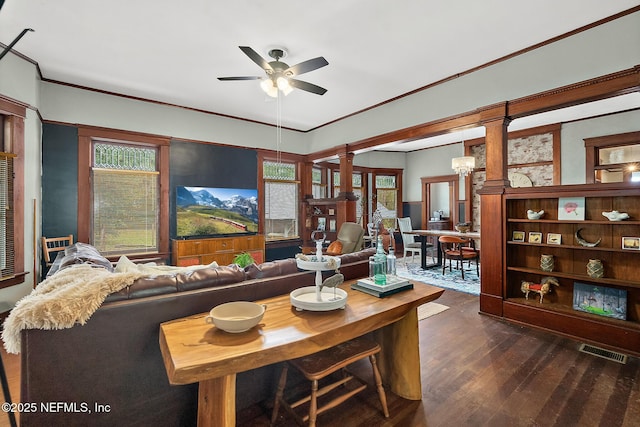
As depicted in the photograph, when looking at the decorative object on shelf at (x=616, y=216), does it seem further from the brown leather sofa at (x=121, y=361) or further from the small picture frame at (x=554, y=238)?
the brown leather sofa at (x=121, y=361)

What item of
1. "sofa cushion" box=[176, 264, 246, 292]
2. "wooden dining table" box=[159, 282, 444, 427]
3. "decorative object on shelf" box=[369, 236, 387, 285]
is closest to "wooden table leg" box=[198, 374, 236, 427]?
"wooden dining table" box=[159, 282, 444, 427]

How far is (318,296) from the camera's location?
5.60ft

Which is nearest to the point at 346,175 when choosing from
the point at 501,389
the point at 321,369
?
the point at 501,389

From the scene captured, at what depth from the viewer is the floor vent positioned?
8.30 ft

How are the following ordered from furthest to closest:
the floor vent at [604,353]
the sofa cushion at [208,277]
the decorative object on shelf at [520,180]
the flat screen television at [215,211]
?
the decorative object on shelf at [520,180] < the flat screen television at [215,211] < the floor vent at [604,353] < the sofa cushion at [208,277]

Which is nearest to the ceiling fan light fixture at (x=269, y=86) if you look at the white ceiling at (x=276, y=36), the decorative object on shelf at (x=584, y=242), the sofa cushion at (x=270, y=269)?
the white ceiling at (x=276, y=36)

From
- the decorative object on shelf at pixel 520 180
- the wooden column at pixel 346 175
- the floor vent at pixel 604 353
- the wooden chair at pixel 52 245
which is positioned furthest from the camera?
the decorative object on shelf at pixel 520 180

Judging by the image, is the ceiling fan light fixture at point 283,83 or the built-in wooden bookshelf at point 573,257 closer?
the built-in wooden bookshelf at point 573,257

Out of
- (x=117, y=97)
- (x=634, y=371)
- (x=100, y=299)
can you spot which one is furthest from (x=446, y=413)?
(x=117, y=97)

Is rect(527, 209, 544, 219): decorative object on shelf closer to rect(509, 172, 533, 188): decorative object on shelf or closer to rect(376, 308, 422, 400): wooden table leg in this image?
rect(376, 308, 422, 400): wooden table leg

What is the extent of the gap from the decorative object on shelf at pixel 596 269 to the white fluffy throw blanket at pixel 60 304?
3988 mm

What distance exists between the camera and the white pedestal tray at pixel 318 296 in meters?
1.61

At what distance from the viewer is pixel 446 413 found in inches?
74.3

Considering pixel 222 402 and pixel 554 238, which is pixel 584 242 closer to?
pixel 554 238
